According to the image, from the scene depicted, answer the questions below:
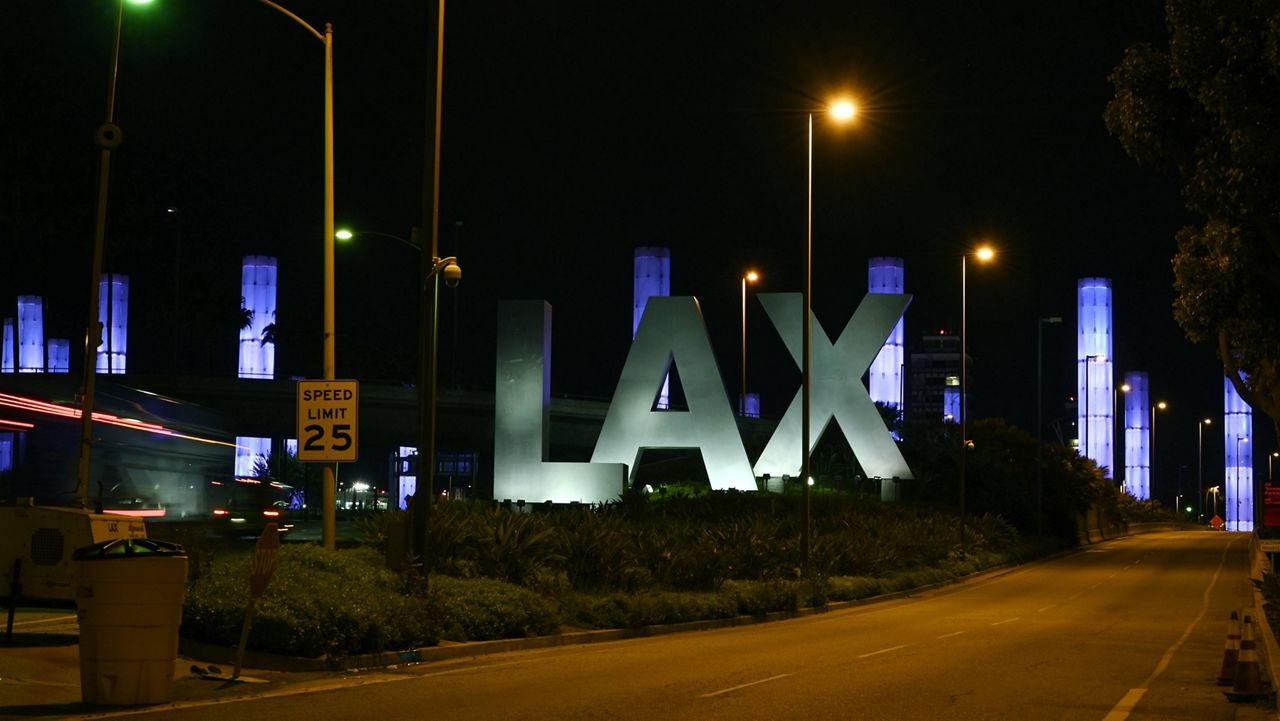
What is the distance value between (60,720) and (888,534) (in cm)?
3092

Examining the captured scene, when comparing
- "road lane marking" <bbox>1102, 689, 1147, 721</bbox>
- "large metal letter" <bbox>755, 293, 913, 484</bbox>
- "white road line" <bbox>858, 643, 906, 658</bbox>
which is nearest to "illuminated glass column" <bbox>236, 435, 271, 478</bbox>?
"large metal letter" <bbox>755, 293, 913, 484</bbox>

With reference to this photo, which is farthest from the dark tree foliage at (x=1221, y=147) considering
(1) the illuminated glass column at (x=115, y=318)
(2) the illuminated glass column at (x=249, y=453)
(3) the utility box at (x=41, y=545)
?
(1) the illuminated glass column at (x=115, y=318)

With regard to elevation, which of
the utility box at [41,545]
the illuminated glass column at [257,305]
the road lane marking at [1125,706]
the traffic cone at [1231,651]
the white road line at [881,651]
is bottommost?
the white road line at [881,651]

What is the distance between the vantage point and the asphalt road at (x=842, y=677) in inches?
507

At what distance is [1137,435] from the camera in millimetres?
132500

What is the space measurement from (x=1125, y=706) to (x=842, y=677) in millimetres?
3161

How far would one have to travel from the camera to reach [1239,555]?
57938mm

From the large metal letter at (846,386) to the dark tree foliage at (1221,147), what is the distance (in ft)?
83.2

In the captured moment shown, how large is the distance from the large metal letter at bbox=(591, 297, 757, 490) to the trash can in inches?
1214

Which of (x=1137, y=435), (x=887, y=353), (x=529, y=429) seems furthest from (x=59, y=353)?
(x=1137, y=435)

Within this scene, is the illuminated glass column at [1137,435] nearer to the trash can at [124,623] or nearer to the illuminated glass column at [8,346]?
the illuminated glass column at [8,346]

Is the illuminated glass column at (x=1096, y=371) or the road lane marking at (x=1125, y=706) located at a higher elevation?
the illuminated glass column at (x=1096, y=371)

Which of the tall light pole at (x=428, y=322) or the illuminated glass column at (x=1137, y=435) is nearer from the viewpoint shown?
the tall light pole at (x=428, y=322)

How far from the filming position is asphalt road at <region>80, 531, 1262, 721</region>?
12.9 meters
